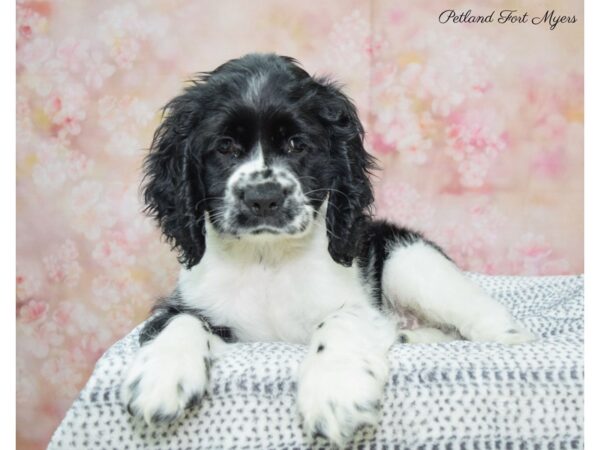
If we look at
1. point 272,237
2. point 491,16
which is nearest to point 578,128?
point 491,16

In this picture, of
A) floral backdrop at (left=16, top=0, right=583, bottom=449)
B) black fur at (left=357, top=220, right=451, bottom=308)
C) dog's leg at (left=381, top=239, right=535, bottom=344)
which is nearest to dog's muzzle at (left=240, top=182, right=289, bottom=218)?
black fur at (left=357, top=220, right=451, bottom=308)

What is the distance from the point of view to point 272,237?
220cm

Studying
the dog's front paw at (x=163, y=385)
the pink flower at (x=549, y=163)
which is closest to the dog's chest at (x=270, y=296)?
the dog's front paw at (x=163, y=385)

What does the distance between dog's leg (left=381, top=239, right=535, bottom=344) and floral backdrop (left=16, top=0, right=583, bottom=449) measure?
1.11 meters

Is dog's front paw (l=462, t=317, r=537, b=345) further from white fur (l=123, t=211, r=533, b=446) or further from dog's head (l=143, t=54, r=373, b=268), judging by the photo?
dog's head (l=143, t=54, r=373, b=268)

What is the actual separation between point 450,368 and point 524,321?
120cm

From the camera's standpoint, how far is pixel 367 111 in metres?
3.98

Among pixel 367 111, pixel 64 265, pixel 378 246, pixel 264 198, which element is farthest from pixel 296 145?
pixel 64 265

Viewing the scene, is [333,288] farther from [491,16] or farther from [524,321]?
[491,16]

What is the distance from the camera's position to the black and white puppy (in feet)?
7.17

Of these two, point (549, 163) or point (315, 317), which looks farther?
point (549, 163)

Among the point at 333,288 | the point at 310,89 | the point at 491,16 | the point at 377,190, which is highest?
the point at 491,16

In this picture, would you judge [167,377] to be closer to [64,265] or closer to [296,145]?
[296,145]

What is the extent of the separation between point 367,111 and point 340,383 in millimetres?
2594
